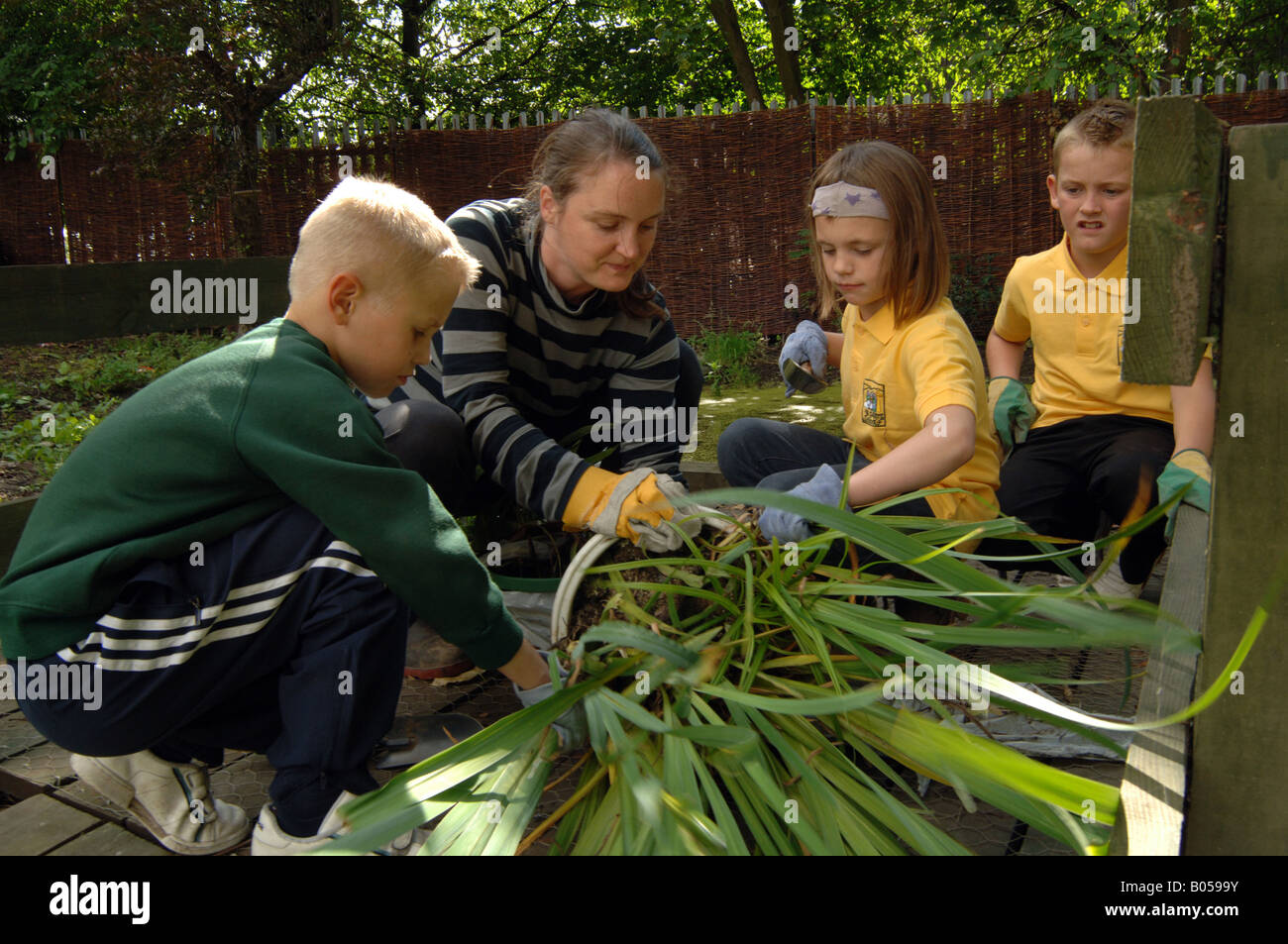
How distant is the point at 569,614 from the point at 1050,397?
138 centimetres

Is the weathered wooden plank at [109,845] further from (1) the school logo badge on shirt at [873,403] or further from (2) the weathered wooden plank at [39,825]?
(1) the school logo badge on shirt at [873,403]

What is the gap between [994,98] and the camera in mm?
7297

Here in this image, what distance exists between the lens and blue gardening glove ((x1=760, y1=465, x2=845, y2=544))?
1.56 meters

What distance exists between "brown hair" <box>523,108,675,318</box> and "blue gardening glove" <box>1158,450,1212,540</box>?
1079 mm

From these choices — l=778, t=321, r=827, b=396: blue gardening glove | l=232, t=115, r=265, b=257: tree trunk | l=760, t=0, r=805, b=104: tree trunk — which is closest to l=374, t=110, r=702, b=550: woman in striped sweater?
l=778, t=321, r=827, b=396: blue gardening glove

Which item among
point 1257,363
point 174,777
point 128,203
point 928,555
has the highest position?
point 128,203

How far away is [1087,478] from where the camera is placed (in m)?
2.15

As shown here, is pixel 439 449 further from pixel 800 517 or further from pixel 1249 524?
pixel 1249 524

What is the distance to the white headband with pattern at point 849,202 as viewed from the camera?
1.92m

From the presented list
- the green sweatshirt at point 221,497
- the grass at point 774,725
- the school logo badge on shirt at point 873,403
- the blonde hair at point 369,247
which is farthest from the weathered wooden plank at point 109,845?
the school logo badge on shirt at point 873,403

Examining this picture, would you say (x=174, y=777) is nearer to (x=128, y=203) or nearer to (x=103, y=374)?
(x=103, y=374)

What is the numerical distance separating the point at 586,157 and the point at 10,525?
5.13 ft

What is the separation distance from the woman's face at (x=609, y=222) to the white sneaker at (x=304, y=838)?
1103 millimetres
